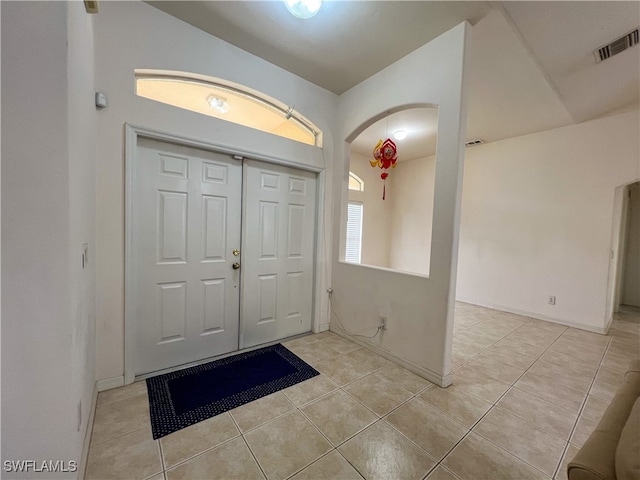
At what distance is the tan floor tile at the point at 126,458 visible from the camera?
128cm

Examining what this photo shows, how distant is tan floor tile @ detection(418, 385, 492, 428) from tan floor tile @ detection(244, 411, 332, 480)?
94 centimetres

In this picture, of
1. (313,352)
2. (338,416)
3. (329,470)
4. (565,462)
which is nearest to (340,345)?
(313,352)

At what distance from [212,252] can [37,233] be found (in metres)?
1.49

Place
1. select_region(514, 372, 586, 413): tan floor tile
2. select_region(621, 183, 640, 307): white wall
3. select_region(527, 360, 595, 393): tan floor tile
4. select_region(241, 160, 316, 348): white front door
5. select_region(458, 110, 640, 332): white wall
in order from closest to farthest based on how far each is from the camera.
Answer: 1. select_region(514, 372, 586, 413): tan floor tile
2. select_region(527, 360, 595, 393): tan floor tile
3. select_region(241, 160, 316, 348): white front door
4. select_region(458, 110, 640, 332): white wall
5. select_region(621, 183, 640, 307): white wall

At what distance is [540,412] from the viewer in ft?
5.99

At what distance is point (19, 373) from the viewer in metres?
0.90

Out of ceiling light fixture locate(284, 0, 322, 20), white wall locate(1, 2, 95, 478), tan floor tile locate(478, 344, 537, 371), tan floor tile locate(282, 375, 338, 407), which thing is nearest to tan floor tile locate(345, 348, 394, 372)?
tan floor tile locate(282, 375, 338, 407)

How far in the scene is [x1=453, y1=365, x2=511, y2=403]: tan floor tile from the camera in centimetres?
202

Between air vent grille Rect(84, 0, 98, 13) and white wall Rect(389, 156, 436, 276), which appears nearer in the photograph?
air vent grille Rect(84, 0, 98, 13)

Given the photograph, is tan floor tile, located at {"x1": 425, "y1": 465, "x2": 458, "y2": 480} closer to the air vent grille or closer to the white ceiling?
the white ceiling

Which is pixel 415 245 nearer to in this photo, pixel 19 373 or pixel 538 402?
pixel 538 402

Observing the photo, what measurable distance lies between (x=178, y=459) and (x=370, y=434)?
1.13 m

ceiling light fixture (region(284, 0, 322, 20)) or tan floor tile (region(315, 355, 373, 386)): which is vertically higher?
ceiling light fixture (region(284, 0, 322, 20))

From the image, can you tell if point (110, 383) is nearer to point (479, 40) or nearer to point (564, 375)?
point (564, 375)
